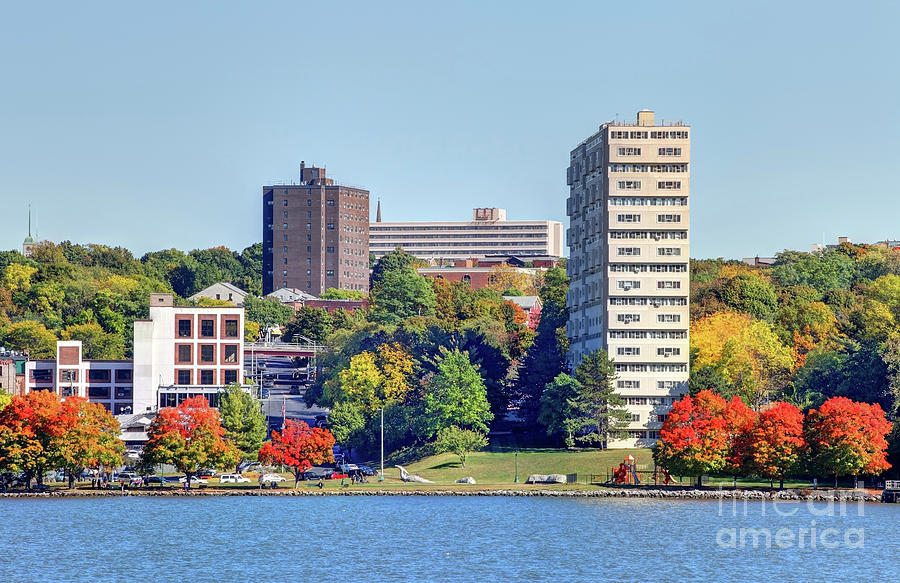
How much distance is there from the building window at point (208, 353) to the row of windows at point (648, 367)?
162 ft

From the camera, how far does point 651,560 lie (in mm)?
107938

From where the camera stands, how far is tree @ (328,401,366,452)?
7298 inches

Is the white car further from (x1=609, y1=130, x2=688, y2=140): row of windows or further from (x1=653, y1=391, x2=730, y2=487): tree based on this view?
(x1=609, y1=130, x2=688, y2=140): row of windows

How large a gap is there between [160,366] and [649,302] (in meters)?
58.6

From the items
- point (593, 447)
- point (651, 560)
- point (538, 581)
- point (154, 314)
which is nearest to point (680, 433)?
point (593, 447)

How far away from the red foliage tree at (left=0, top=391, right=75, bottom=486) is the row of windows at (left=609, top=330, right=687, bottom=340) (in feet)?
204

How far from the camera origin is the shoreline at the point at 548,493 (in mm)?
145125

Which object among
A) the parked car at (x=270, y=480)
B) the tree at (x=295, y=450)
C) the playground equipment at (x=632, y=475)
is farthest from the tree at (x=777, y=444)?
the parked car at (x=270, y=480)

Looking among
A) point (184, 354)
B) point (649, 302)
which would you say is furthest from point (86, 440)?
point (649, 302)

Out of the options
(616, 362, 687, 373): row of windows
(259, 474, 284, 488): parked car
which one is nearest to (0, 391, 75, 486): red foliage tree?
(259, 474, 284, 488): parked car

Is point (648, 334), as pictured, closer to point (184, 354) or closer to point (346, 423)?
point (346, 423)

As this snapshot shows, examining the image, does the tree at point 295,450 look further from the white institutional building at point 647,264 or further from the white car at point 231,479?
the white institutional building at point 647,264

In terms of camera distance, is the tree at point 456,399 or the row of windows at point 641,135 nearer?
the tree at point 456,399

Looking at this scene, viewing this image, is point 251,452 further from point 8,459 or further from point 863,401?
point 863,401
